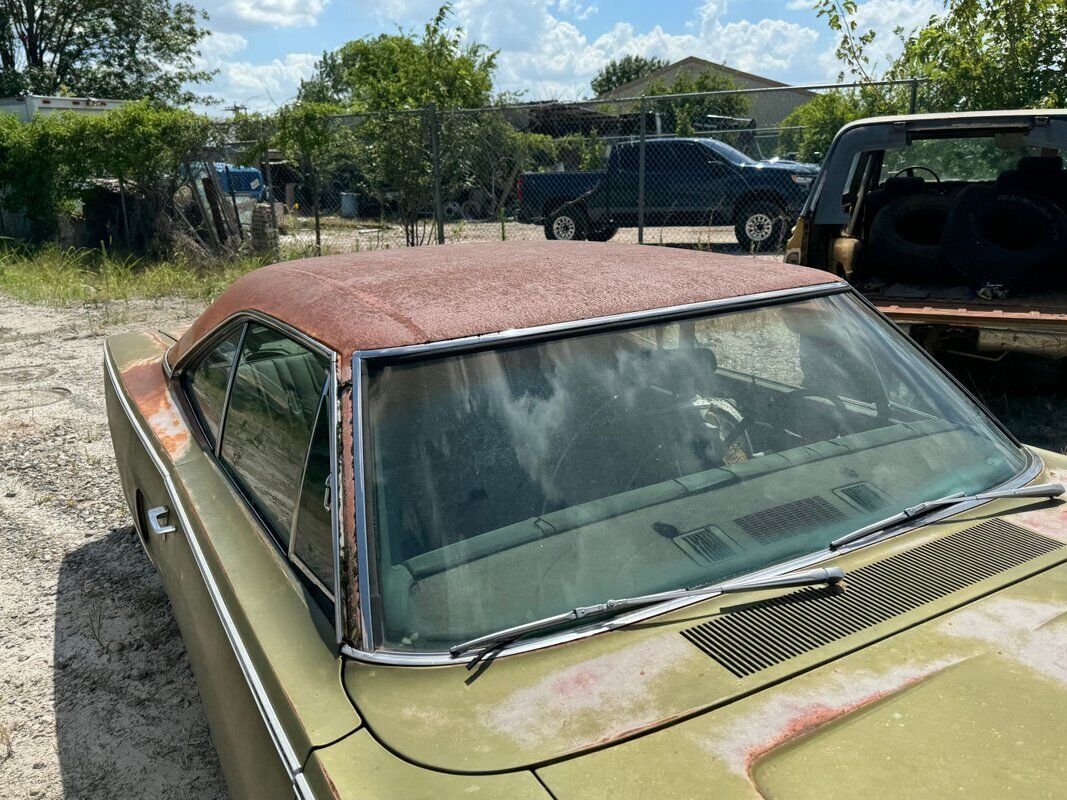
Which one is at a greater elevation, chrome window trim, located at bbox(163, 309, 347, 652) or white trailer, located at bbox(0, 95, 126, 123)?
white trailer, located at bbox(0, 95, 126, 123)

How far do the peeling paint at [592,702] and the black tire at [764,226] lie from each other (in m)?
12.3

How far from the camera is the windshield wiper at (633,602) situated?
5.44ft

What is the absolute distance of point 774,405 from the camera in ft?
8.05

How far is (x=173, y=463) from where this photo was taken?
275 cm

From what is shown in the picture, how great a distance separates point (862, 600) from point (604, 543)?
1.72ft

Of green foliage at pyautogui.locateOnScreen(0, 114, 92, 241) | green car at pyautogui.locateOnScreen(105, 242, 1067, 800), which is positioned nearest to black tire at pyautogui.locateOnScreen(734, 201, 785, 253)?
green foliage at pyautogui.locateOnScreen(0, 114, 92, 241)

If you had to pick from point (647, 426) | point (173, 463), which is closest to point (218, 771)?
point (173, 463)

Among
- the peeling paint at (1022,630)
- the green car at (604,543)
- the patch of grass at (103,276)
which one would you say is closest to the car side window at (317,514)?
the green car at (604,543)

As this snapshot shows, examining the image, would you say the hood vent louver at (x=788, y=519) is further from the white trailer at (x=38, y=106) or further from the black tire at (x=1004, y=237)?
the white trailer at (x=38, y=106)

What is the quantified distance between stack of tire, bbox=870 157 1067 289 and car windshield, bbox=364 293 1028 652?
3.47 meters

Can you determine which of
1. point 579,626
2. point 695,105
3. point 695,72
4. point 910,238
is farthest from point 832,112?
point 695,72

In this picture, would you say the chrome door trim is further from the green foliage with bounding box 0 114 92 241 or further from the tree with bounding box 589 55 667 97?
the tree with bounding box 589 55 667 97

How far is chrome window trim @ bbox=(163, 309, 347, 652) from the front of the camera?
5.78ft

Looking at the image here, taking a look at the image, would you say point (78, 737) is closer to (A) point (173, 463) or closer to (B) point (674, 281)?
(A) point (173, 463)
